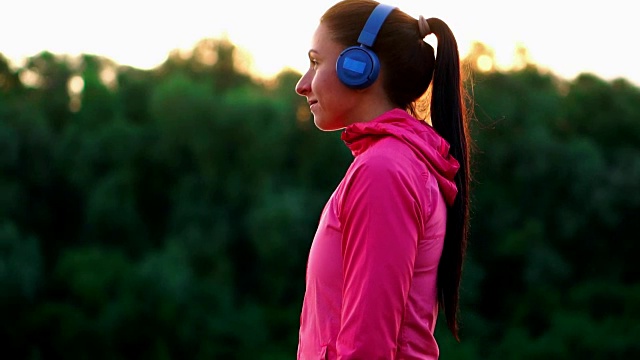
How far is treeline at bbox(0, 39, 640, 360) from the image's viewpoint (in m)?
13.5

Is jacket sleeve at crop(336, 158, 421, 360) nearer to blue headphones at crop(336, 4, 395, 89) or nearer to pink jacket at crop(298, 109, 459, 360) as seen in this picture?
pink jacket at crop(298, 109, 459, 360)

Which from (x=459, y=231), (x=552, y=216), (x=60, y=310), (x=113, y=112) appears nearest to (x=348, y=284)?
(x=459, y=231)

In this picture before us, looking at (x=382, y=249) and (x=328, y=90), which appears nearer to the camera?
(x=382, y=249)

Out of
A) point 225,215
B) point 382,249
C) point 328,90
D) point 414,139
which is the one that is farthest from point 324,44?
point 225,215

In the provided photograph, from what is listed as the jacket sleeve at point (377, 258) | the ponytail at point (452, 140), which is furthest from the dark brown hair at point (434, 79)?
the jacket sleeve at point (377, 258)

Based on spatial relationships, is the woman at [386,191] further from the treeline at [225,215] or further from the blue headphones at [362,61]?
the treeline at [225,215]

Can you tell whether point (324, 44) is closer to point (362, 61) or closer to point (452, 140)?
point (362, 61)

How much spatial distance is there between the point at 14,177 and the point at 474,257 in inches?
Result: 292

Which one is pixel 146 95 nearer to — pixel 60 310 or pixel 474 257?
pixel 60 310

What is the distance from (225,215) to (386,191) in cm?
1345

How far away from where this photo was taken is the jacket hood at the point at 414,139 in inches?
44.2

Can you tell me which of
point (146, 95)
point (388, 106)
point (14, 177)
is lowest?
point (14, 177)

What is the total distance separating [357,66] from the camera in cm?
116

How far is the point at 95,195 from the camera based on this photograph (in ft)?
45.6
